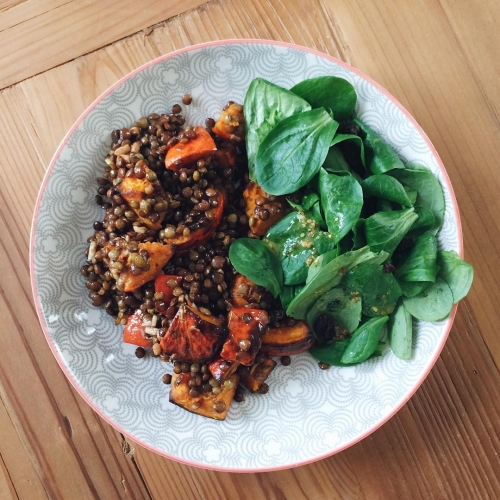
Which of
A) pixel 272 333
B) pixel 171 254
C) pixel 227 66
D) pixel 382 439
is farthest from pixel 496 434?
pixel 227 66

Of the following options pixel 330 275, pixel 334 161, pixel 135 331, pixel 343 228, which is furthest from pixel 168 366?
pixel 334 161

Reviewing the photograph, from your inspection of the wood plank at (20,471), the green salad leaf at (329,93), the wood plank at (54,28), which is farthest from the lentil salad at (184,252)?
the wood plank at (20,471)

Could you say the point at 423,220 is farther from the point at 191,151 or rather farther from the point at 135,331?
the point at 135,331

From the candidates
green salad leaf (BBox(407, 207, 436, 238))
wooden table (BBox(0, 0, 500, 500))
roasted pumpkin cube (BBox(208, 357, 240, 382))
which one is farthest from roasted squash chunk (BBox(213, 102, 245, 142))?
roasted pumpkin cube (BBox(208, 357, 240, 382))

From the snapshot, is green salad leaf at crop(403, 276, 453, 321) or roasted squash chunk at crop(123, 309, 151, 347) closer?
green salad leaf at crop(403, 276, 453, 321)

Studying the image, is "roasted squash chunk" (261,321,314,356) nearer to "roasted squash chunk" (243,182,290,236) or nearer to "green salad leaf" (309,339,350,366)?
"green salad leaf" (309,339,350,366)

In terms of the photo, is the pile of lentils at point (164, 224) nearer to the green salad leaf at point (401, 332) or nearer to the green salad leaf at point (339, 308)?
the green salad leaf at point (339, 308)

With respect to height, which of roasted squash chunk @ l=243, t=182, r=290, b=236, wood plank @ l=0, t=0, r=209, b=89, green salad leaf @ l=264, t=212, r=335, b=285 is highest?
wood plank @ l=0, t=0, r=209, b=89
